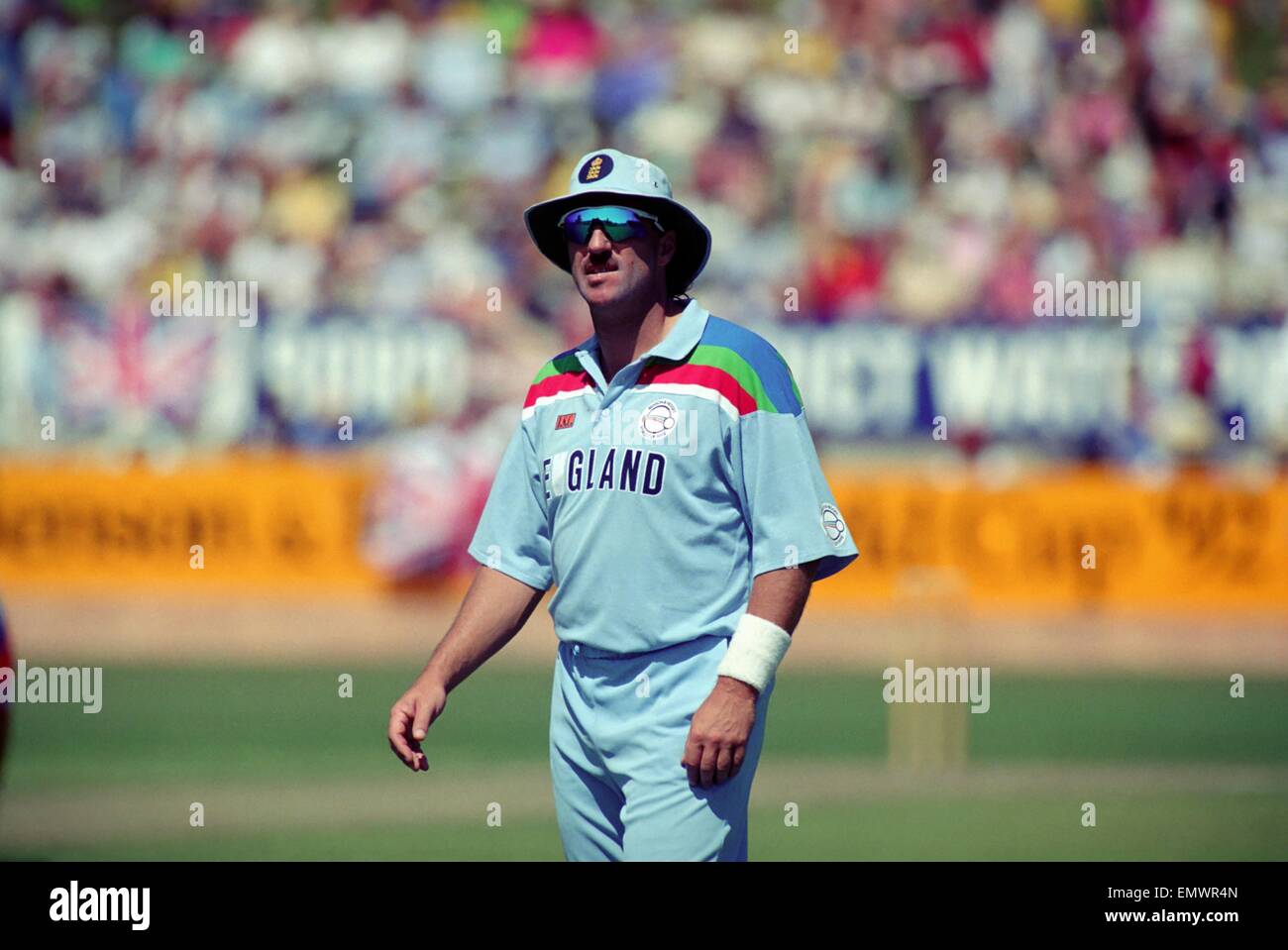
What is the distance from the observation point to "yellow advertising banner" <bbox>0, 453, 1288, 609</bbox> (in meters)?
16.6

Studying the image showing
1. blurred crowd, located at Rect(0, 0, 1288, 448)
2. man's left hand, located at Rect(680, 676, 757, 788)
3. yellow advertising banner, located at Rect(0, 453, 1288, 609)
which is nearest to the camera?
man's left hand, located at Rect(680, 676, 757, 788)

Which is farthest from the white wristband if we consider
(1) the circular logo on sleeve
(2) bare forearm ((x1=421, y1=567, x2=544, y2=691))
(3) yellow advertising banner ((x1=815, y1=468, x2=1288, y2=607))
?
(3) yellow advertising banner ((x1=815, y1=468, x2=1288, y2=607))

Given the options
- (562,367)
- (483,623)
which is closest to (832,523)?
(562,367)

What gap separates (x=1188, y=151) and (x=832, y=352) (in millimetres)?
4366

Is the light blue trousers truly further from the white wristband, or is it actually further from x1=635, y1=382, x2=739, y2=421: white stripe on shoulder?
x1=635, y1=382, x2=739, y2=421: white stripe on shoulder

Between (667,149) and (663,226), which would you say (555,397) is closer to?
(663,226)

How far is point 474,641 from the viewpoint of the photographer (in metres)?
5.52

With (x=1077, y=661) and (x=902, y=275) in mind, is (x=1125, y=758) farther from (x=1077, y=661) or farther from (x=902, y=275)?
(x=902, y=275)

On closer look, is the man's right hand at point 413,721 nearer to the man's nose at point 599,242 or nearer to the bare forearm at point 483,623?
the bare forearm at point 483,623

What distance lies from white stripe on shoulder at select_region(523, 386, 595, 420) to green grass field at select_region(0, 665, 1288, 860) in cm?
446

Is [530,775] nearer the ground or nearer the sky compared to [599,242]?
nearer the ground

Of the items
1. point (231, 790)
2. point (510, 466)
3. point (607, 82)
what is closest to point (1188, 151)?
point (607, 82)

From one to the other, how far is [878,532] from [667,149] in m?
5.15

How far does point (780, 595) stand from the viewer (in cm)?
509
